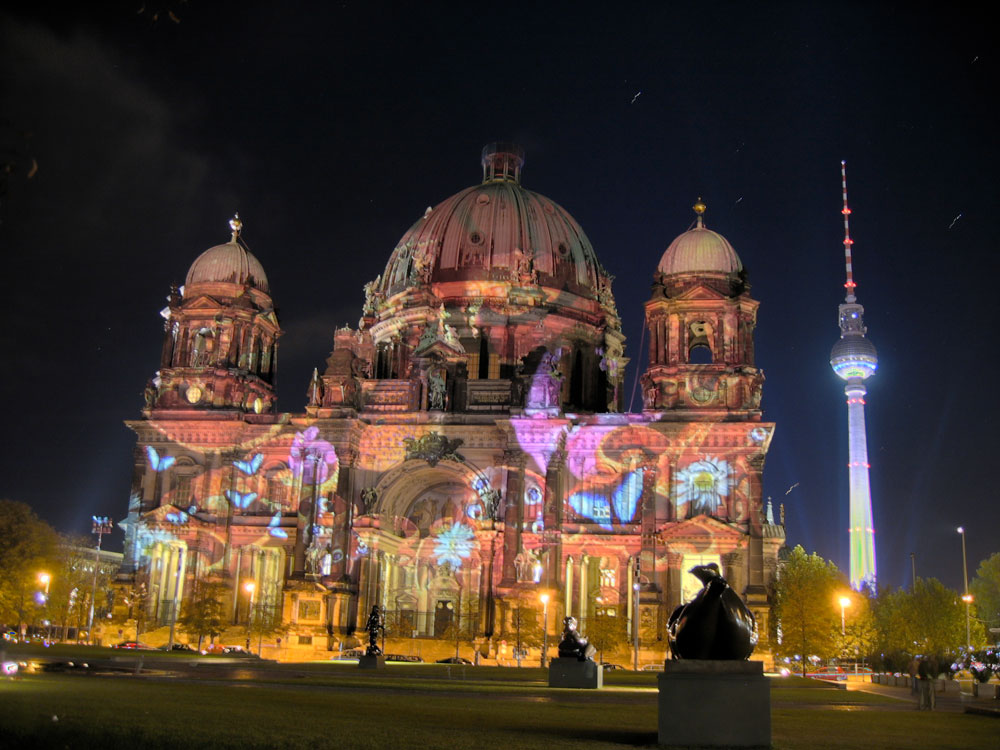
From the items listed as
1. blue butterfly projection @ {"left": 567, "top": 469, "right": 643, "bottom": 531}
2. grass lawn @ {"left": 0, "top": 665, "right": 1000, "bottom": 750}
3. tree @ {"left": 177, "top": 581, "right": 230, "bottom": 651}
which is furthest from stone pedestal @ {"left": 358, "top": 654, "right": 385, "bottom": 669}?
blue butterfly projection @ {"left": 567, "top": 469, "right": 643, "bottom": 531}

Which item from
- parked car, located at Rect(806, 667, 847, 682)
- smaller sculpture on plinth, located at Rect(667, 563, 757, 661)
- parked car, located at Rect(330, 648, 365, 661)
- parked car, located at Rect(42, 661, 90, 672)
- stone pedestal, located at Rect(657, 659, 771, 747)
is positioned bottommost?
parked car, located at Rect(806, 667, 847, 682)

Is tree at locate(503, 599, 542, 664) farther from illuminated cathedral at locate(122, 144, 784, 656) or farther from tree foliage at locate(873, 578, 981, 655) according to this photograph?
tree foliage at locate(873, 578, 981, 655)

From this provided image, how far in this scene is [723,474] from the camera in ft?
237

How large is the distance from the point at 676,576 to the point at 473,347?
2369 cm

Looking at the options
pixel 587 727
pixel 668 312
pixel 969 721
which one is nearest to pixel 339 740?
pixel 587 727

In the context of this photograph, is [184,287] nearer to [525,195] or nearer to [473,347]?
[473,347]

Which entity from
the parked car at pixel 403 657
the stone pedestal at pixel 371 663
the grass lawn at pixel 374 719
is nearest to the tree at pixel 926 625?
the parked car at pixel 403 657

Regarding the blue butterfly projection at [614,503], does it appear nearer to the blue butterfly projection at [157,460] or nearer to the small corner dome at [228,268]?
the blue butterfly projection at [157,460]

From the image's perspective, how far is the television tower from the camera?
518 feet

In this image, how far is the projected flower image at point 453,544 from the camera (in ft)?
258

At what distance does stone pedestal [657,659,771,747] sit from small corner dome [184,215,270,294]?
226ft

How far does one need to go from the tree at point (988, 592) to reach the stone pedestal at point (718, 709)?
108m

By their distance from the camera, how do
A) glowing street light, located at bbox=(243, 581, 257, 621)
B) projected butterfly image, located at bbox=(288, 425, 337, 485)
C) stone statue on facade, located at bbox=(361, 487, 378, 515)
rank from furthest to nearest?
projected butterfly image, located at bbox=(288, 425, 337, 485), stone statue on facade, located at bbox=(361, 487, 378, 515), glowing street light, located at bbox=(243, 581, 257, 621)

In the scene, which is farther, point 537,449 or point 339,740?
point 537,449
